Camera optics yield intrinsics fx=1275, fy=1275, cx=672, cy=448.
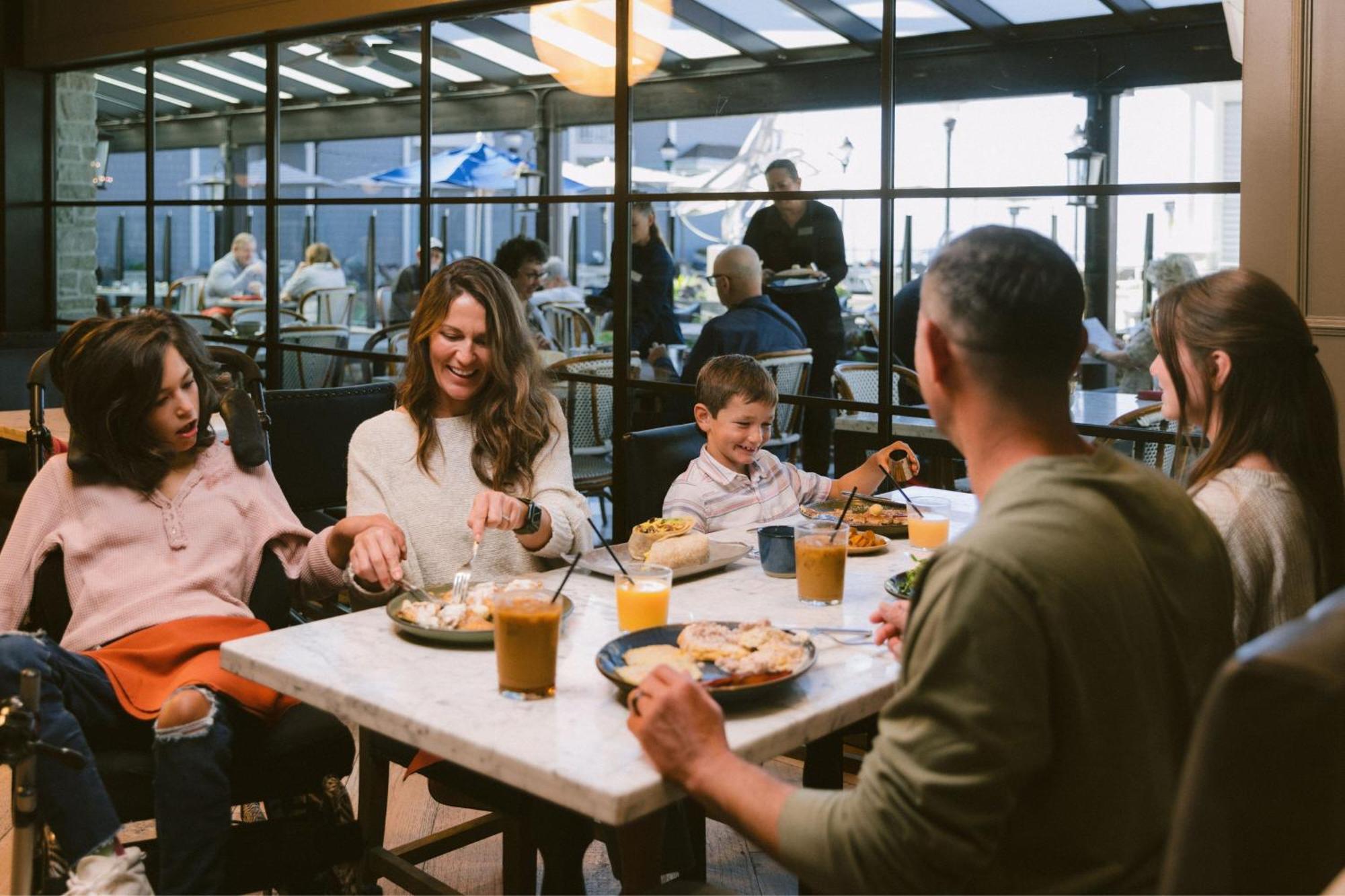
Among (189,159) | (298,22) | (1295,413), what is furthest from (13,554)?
(189,159)

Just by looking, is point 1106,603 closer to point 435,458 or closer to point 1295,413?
point 1295,413

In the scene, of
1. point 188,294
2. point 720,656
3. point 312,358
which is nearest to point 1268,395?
point 720,656

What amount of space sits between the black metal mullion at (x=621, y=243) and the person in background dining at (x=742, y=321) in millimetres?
285

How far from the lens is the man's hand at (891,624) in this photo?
1686mm

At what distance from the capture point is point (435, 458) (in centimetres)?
244

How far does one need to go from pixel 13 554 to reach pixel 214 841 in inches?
26.0

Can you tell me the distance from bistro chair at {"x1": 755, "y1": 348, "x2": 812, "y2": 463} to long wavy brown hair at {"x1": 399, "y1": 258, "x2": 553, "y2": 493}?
136cm

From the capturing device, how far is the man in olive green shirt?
1.05 meters

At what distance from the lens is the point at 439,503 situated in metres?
2.41

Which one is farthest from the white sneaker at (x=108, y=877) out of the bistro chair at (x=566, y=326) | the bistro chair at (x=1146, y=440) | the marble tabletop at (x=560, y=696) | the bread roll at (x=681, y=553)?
the bistro chair at (x=566, y=326)

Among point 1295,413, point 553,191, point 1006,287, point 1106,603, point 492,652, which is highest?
point 553,191

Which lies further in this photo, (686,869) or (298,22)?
(298,22)

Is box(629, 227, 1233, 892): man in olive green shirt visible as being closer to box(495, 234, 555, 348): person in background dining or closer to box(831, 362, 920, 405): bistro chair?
box(831, 362, 920, 405): bistro chair

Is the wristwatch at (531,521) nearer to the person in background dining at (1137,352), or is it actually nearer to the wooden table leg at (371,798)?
the wooden table leg at (371,798)
